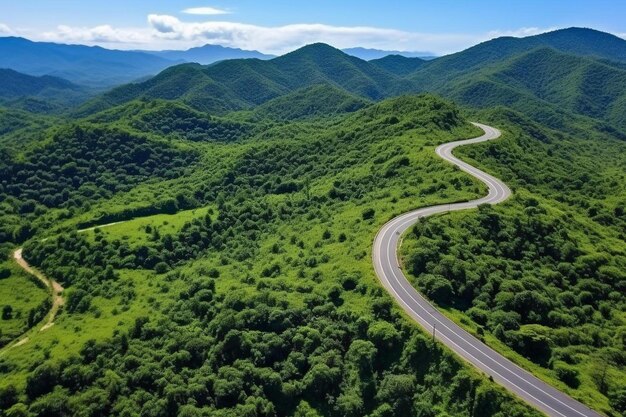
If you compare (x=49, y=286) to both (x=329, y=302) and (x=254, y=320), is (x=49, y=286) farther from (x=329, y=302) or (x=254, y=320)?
(x=329, y=302)

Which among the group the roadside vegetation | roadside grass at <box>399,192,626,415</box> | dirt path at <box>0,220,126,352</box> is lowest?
dirt path at <box>0,220,126,352</box>

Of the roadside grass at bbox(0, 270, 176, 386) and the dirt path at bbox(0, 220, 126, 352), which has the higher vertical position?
the roadside grass at bbox(0, 270, 176, 386)

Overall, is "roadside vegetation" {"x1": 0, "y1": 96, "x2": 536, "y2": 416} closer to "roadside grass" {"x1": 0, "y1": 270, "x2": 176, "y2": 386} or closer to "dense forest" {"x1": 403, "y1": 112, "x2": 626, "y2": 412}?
"roadside grass" {"x1": 0, "y1": 270, "x2": 176, "y2": 386}

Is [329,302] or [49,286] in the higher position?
[329,302]

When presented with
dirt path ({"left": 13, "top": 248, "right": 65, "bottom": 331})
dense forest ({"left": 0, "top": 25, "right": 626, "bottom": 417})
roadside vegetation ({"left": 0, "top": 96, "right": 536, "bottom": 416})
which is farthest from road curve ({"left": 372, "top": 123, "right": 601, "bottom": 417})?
dirt path ({"left": 13, "top": 248, "right": 65, "bottom": 331})

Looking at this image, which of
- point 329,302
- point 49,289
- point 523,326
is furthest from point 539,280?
point 49,289

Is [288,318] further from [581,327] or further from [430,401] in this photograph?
[581,327]

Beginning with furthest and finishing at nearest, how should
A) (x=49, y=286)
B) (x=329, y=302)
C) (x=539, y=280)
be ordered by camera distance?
(x=49, y=286) < (x=539, y=280) < (x=329, y=302)

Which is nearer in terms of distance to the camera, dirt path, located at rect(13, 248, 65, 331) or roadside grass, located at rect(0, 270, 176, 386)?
roadside grass, located at rect(0, 270, 176, 386)
